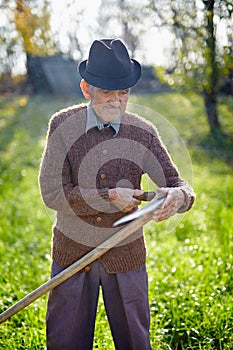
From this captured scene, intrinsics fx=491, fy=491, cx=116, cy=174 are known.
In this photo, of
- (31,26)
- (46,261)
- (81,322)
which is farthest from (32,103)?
(81,322)

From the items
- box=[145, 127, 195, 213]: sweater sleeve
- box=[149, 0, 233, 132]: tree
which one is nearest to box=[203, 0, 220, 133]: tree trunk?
box=[149, 0, 233, 132]: tree

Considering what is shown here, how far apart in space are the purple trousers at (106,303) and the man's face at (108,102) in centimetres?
70

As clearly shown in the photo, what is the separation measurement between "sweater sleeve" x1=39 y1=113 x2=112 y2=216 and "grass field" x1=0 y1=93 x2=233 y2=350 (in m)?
0.39

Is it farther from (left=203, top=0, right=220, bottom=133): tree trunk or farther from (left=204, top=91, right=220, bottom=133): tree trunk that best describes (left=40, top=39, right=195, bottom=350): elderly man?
(left=204, top=91, right=220, bottom=133): tree trunk

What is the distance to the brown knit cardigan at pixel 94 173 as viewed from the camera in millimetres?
2168

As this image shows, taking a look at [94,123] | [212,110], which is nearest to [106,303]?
[94,123]

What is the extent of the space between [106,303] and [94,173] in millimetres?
643

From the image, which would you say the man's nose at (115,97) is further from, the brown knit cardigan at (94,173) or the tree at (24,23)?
the tree at (24,23)

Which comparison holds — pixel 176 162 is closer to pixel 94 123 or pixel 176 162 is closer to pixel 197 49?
pixel 94 123

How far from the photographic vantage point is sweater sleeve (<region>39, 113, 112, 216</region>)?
2.13 meters

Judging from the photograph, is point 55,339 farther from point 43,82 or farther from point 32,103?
point 43,82

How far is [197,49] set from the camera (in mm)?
9656

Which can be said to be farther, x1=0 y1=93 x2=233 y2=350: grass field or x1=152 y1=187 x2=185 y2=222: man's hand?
x1=0 y1=93 x2=233 y2=350: grass field

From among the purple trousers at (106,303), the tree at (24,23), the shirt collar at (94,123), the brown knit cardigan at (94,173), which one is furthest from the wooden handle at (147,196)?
the tree at (24,23)
